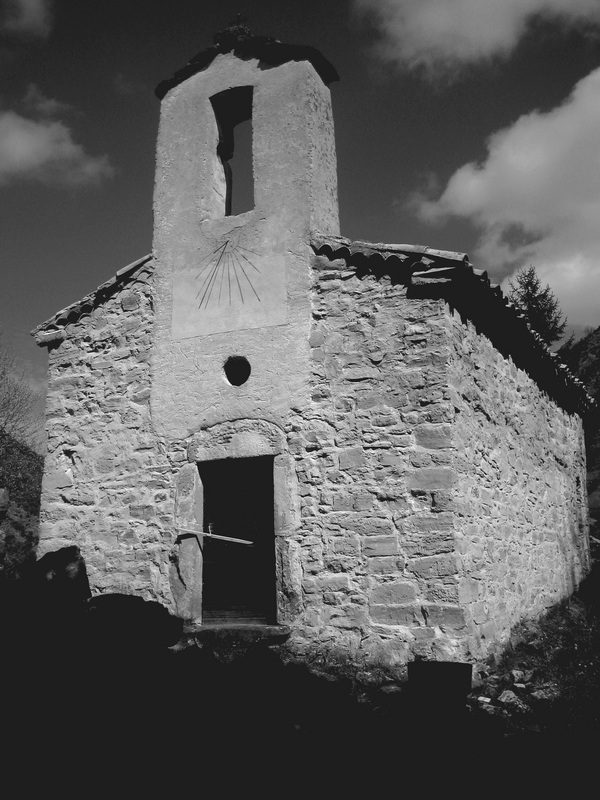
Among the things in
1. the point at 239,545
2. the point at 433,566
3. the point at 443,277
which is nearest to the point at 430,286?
the point at 443,277

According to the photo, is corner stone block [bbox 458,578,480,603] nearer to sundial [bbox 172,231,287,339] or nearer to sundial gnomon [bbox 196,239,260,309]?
sundial [bbox 172,231,287,339]

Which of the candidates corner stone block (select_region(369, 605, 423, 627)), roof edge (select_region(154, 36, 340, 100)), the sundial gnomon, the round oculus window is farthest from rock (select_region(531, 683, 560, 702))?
roof edge (select_region(154, 36, 340, 100))

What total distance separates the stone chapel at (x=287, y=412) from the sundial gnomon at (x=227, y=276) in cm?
3

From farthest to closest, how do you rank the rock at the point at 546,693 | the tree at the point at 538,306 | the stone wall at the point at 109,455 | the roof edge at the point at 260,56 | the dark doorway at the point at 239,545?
1. the tree at the point at 538,306
2. the roof edge at the point at 260,56
3. the stone wall at the point at 109,455
4. the dark doorway at the point at 239,545
5. the rock at the point at 546,693

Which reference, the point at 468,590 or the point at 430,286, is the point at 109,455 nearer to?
the point at 430,286

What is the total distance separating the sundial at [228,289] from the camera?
22.8ft

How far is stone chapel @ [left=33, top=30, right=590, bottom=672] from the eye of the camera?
6.00 meters

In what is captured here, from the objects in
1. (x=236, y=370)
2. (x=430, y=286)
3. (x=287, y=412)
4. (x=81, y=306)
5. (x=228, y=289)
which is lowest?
(x=287, y=412)

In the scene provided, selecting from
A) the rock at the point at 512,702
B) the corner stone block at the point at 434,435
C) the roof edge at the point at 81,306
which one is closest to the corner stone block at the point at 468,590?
the rock at the point at 512,702

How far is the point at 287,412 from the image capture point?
6582 mm

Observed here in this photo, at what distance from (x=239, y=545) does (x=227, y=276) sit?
2.99 metres

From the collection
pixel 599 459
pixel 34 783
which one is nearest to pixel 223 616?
pixel 34 783

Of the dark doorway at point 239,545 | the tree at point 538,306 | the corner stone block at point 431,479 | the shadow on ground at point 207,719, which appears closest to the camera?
the shadow on ground at point 207,719

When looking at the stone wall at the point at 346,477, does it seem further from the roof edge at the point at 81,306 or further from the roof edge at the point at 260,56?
the roof edge at the point at 260,56
